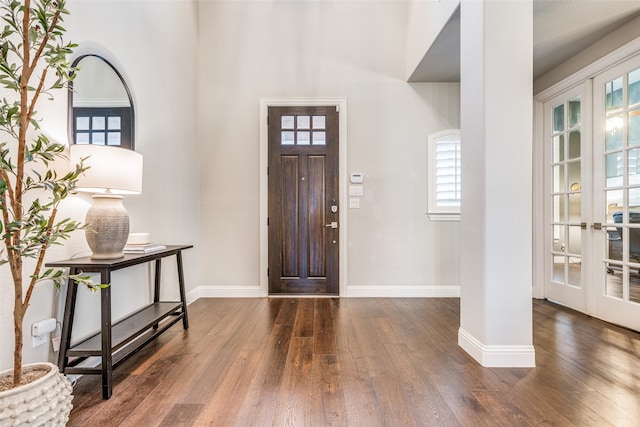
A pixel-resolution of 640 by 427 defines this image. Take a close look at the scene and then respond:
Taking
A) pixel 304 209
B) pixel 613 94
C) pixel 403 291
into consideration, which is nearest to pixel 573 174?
pixel 613 94

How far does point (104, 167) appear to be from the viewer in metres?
1.68

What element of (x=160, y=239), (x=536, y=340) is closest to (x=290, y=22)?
(x=160, y=239)

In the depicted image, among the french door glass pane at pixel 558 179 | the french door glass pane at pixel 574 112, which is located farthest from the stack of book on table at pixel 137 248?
the french door glass pane at pixel 574 112

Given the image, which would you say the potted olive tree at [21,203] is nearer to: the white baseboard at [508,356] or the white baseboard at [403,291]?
the white baseboard at [508,356]

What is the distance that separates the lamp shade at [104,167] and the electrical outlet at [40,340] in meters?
0.82

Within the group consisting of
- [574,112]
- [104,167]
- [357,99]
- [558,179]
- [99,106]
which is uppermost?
[357,99]

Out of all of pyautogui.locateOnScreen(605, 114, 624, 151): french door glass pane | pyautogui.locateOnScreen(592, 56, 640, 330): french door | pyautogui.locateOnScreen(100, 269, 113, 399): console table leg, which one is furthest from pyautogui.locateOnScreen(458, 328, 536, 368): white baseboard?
pyautogui.locateOnScreen(100, 269, 113, 399): console table leg

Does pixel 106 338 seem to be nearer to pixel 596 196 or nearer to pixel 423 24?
pixel 423 24

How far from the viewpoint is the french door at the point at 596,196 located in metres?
2.57

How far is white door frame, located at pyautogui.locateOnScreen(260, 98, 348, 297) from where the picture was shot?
11.8ft

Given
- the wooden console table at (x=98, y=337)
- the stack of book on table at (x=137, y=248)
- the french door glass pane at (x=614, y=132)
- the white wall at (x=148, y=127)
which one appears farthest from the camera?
Result: the french door glass pane at (x=614, y=132)

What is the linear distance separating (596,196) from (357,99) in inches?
104

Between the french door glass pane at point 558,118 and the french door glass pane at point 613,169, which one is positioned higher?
the french door glass pane at point 558,118

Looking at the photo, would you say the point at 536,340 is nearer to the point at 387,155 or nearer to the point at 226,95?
the point at 387,155
